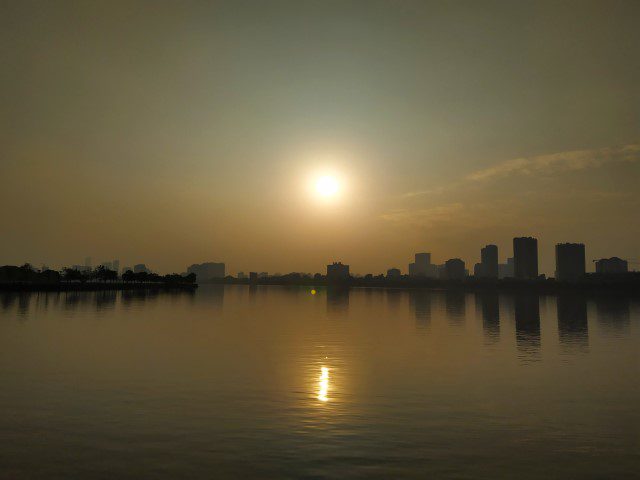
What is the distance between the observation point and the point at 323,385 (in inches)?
1308

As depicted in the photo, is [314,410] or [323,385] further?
[323,385]

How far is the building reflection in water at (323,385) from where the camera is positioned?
29859 mm

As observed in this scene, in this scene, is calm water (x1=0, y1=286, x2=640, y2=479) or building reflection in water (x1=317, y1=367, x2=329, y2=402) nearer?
calm water (x1=0, y1=286, x2=640, y2=479)

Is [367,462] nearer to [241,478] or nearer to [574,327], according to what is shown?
[241,478]

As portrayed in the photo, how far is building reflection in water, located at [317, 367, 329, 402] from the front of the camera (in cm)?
2986

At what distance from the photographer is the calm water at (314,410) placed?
1872 centimetres

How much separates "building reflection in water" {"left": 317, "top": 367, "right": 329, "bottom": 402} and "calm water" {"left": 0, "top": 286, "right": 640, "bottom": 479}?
0.52 feet

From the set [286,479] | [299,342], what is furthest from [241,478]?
[299,342]

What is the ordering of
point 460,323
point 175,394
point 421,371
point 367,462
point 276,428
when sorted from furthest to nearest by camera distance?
point 460,323 → point 421,371 → point 175,394 → point 276,428 → point 367,462

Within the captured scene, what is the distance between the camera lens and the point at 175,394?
3014 cm

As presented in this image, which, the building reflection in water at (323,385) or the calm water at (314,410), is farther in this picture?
the building reflection in water at (323,385)

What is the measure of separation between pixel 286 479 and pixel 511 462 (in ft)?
28.6

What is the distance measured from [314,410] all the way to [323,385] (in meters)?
6.64

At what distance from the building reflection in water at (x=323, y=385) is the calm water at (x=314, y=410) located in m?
0.16
